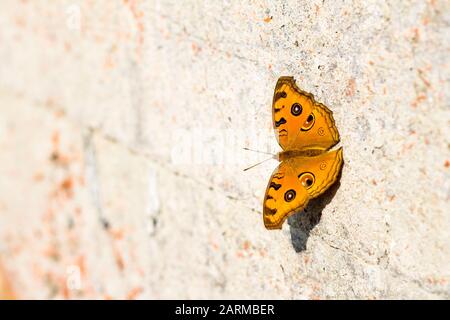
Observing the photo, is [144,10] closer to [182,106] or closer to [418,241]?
[182,106]

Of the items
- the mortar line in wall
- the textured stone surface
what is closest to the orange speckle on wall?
the textured stone surface

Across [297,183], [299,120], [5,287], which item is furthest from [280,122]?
[5,287]

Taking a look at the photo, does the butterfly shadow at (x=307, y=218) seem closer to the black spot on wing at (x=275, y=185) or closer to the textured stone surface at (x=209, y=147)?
the textured stone surface at (x=209, y=147)

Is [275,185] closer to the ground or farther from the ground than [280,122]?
closer to the ground

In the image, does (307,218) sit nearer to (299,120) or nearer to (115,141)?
(299,120)

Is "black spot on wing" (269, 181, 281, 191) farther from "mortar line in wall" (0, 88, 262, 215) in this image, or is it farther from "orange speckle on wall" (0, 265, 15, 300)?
"orange speckle on wall" (0, 265, 15, 300)

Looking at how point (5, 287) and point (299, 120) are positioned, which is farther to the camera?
point (5, 287)
